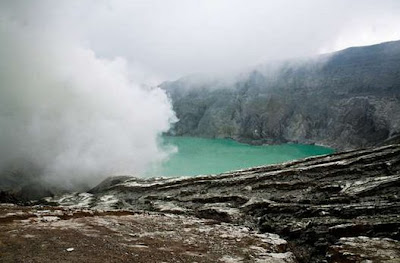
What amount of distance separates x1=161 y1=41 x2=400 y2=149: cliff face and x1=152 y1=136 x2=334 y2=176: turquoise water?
1053 cm

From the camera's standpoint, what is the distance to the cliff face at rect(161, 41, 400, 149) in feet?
344

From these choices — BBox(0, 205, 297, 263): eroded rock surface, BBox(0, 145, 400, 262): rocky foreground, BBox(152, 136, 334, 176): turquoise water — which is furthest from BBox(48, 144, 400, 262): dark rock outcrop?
BBox(152, 136, 334, 176): turquoise water

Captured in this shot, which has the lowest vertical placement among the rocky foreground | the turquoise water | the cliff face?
the rocky foreground

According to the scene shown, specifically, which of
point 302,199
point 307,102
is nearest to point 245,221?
point 302,199

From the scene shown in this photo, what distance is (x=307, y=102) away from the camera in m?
129

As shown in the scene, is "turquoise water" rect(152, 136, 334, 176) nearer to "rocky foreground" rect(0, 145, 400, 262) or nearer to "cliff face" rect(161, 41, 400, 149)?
"cliff face" rect(161, 41, 400, 149)

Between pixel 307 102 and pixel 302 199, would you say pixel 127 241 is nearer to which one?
pixel 302 199

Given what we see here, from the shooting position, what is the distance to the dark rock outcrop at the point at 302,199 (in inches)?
774

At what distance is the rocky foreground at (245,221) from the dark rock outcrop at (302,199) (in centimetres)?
8

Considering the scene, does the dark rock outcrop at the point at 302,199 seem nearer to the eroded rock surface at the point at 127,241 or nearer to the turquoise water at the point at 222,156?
the eroded rock surface at the point at 127,241

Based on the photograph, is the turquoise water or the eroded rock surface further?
the turquoise water

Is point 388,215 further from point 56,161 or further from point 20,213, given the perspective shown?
point 56,161

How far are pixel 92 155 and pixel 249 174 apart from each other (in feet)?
110

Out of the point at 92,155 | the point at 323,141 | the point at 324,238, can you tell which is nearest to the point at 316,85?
the point at 323,141
